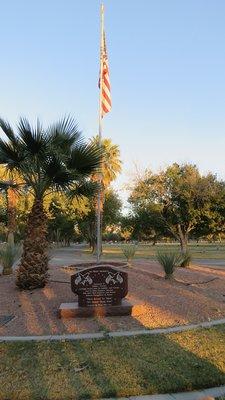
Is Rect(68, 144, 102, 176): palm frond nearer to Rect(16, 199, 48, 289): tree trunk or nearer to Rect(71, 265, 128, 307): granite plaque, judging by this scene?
Rect(16, 199, 48, 289): tree trunk

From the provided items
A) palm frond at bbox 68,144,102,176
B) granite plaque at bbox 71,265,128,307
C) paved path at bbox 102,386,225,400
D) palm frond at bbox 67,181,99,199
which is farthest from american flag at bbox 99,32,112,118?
paved path at bbox 102,386,225,400

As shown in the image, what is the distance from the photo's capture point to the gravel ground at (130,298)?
8320mm

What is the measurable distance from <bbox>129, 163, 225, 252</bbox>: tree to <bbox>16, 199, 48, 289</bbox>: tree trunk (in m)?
25.0

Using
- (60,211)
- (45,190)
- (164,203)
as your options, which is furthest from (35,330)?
(60,211)

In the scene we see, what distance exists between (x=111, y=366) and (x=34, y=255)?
5706 mm

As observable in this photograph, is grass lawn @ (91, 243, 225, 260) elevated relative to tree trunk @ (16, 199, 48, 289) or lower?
elevated

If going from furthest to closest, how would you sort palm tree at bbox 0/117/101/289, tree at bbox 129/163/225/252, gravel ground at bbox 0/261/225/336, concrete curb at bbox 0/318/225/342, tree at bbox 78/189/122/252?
tree at bbox 78/189/122/252, tree at bbox 129/163/225/252, palm tree at bbox 0/117/101/289, gravel ground at bbox 0/261/225/336, concrete curb at bbox 0/318/225/342

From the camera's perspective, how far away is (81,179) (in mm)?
11867

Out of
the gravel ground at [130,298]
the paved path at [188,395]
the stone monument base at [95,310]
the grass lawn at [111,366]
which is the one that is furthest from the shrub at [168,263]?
the paved path at [188,395]

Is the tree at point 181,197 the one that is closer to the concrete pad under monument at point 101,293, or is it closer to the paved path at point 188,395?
the concrete pad under monument at point 101,293

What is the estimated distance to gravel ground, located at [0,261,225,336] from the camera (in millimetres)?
8320

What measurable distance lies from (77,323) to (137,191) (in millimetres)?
31191

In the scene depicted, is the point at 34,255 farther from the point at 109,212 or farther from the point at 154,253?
the point at 109,212

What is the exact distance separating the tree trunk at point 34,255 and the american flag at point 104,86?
7027mm
